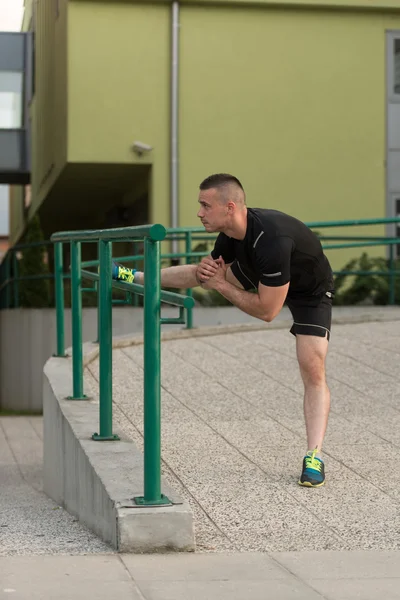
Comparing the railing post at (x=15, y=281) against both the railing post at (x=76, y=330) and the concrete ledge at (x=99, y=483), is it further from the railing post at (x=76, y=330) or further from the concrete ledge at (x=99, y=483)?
the railing post at (x=76, y=330)

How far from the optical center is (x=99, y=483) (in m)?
4.77

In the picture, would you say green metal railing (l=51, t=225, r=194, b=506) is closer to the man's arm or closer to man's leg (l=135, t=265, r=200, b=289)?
man's leg (l=135, t=265, r=200, b=289)

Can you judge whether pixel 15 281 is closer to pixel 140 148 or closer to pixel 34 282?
pixel 34 282

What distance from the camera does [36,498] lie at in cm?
746

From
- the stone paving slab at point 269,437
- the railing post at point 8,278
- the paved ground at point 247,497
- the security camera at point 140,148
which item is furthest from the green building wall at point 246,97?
the paved ground at point 247,497

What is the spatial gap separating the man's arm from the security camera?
42.3 ft

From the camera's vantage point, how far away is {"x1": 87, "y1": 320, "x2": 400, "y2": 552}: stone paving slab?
15.1ft

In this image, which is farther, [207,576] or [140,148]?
[140,148]

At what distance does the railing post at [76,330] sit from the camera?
6.89m

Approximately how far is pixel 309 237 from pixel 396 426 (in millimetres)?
2105

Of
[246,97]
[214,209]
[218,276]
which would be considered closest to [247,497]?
[218,276]

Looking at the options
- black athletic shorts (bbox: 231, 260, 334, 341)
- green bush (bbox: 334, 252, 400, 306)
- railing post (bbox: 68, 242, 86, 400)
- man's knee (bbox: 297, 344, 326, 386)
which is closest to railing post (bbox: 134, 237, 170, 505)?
black athletic shorts (bbox: 231, 260, 334, 341)

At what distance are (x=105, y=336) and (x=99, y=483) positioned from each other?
0.88 meters

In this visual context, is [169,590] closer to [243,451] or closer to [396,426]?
[243,451]
